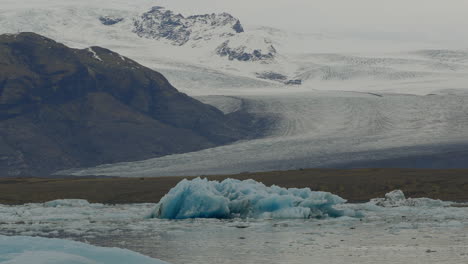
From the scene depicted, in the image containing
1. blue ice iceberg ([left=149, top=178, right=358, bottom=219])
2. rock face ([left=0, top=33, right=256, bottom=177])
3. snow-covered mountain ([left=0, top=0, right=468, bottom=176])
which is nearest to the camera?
blue ice iceberg ([left=149, top=178, right=358, bottom=219])

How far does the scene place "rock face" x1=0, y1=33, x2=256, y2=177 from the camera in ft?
320

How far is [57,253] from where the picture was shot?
14.5m

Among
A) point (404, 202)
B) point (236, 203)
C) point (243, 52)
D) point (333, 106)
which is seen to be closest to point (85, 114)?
point (333, 106)

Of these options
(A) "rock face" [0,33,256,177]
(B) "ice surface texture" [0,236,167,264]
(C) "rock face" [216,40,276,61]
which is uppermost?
(C) "rock face" [216,40,276,61]

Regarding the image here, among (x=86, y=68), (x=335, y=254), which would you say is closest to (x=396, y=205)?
(x=335, y=254)

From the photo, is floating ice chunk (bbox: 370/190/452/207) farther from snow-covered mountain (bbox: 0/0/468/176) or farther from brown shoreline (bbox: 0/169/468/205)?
snow-covered mountain (bbox: 0/0/468/176)

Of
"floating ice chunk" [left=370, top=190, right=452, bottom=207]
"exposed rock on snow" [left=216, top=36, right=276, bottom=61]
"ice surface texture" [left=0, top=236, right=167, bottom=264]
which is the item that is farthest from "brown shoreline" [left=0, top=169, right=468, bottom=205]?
"exposed rock on snow" [left=216, top=36, right=276, bottom=61]

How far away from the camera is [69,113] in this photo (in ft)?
347

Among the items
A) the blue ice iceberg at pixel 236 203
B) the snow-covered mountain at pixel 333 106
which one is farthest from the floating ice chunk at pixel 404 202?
the snow-covered mountain at pixel 333 106

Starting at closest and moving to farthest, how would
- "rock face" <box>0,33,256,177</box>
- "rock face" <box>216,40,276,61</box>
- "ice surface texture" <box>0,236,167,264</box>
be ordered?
"ice surface texture" <box>0,236,167,264</box> → "rock face" <box>0,33,256,177</box> → "rock face" <box>216,40,276,61</box>

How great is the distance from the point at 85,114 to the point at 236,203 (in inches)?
3014

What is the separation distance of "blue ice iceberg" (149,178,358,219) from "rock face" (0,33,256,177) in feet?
203

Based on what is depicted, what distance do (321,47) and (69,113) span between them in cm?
9302

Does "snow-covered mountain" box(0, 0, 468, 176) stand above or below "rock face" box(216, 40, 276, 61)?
below
